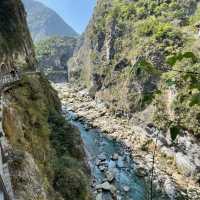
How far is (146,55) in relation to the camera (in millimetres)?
53906

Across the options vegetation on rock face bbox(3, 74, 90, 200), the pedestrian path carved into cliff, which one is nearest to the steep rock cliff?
vegetation on rock face bbox(3, 74, 90, 200)

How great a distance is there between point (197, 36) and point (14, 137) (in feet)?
124

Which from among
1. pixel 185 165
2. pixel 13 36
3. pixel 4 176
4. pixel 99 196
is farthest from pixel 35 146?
pixel 13 36

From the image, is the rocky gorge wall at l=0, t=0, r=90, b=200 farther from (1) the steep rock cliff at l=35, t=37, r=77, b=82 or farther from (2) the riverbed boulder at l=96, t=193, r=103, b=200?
(1) the steep rock cliff at l=35, t=37, r=77, b=82

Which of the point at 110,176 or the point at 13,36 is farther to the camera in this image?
the point at 13,36

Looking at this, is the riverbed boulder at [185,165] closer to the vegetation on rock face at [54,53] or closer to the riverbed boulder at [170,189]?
the riverbed boulder at [170,189]

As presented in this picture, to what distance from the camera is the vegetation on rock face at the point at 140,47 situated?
1710 inches

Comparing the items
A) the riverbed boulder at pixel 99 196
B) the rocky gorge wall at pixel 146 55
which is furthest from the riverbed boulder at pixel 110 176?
the rocky gorge wall at pixel 146 55

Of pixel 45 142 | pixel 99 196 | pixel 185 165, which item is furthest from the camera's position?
pixel 185 165

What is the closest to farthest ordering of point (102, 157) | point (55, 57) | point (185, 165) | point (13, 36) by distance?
point (185, 165)
point (102, 157)
point (13, 36)
point (55, 57)

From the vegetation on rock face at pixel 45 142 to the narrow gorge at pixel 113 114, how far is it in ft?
0.30

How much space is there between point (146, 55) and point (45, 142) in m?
31.1

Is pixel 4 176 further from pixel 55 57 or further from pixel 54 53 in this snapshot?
pixel 54 53

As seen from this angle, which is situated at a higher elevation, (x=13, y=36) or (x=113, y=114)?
(x=13, y=36)
